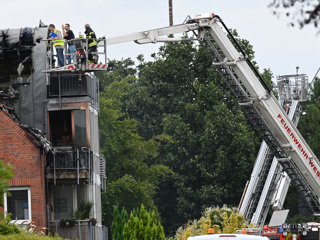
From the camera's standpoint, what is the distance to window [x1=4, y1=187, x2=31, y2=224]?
103 feet

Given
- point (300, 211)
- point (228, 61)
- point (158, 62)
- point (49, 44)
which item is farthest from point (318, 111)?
point (49, 44)

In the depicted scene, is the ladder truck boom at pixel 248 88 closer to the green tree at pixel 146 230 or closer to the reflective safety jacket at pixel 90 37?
the reflective safety jacket at pixel 90 37

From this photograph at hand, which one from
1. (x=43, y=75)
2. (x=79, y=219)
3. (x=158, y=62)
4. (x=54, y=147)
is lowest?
(x=79, y=219)

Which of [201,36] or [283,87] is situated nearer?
[201,36]

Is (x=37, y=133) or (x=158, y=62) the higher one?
(x=158, y=62)

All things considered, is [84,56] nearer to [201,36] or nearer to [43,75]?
[43,75]

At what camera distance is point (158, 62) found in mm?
69688

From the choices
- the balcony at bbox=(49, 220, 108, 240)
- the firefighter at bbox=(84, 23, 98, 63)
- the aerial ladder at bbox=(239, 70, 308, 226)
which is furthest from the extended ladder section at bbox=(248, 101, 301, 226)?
the balcony at bbox=(49, 220, 108, 240)

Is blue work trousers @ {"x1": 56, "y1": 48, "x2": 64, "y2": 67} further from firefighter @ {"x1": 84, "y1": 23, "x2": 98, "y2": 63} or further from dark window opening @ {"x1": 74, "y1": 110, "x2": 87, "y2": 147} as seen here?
dark window opening @ {"x1": 74, "y1": 110, "x2": 87, "y2": 147}

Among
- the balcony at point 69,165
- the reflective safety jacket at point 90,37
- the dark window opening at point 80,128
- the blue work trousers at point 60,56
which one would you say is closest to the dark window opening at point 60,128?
the dark window opening at point 80,128

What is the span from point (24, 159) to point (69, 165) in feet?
9.53

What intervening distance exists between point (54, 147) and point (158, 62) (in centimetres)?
3599

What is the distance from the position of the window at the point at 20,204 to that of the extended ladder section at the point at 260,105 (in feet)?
37.0

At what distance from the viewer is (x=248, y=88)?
39.5m
